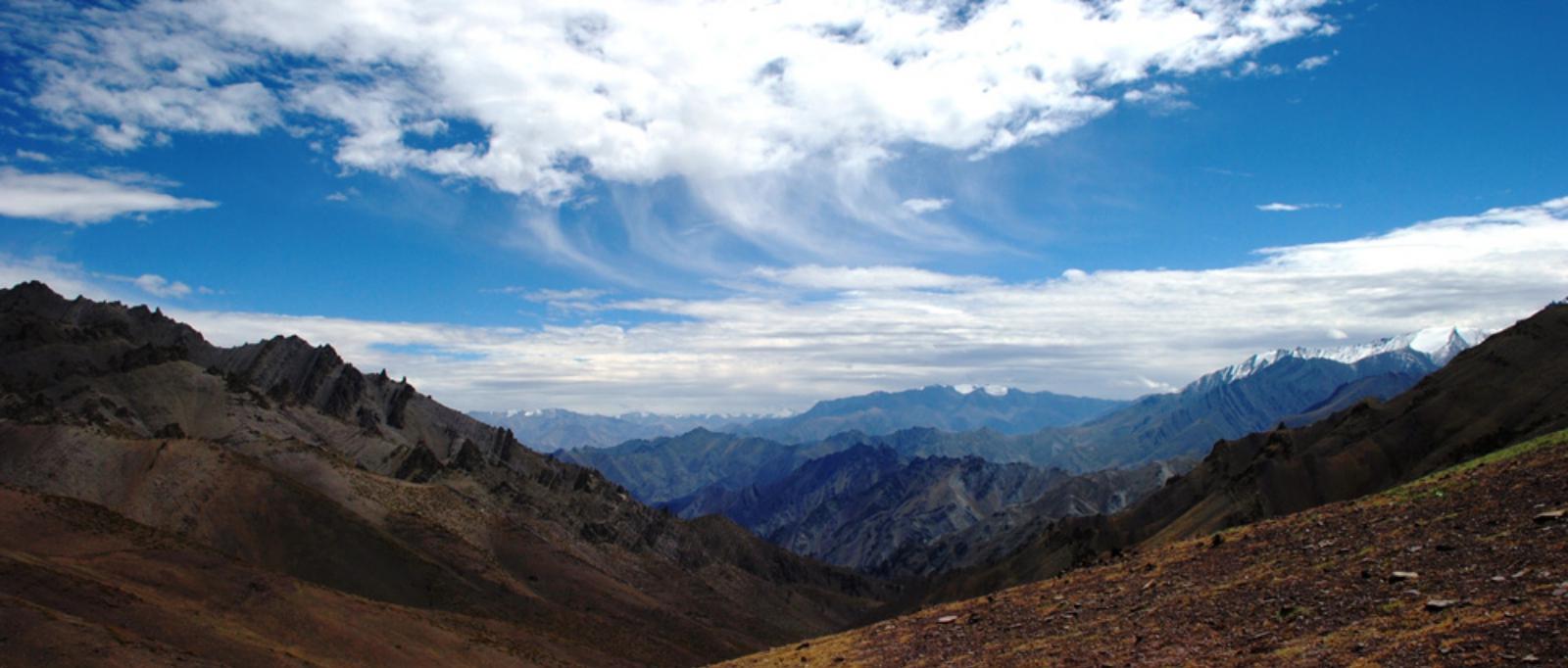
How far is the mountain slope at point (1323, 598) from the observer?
18906 millimetres

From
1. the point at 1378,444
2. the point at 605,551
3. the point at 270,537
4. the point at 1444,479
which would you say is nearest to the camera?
the point at 1444,479

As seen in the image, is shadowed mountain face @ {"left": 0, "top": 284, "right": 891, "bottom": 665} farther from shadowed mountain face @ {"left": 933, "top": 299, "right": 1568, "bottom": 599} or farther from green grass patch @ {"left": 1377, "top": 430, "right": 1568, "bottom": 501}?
shadowed mountain face @ {"left": 933, "top": 299, "right": 1568, "bottom": 599}

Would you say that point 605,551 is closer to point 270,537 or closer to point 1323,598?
point 270,537

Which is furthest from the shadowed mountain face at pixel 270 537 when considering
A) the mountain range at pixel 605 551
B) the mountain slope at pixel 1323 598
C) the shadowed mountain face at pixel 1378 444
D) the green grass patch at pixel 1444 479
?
the shadowed mountain face at pixel 1378 444

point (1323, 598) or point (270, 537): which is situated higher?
point (1323, 598)

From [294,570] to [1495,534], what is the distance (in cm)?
11629

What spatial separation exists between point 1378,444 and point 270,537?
478 ft

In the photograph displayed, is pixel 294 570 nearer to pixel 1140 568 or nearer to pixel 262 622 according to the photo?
pixel 262 622

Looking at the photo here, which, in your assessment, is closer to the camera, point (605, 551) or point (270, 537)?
point (270, 537)

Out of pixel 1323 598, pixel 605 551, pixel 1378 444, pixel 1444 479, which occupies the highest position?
pixel 1444 479

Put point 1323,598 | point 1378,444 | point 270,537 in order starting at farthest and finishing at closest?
point 1378,444 → point 270,537 → point 1323,598

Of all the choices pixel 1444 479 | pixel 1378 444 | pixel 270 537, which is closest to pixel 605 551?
pixel 270 537

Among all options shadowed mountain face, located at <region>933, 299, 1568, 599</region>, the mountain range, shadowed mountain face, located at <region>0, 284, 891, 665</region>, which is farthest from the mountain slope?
shadowed mountain face, located at <region>933, 299, 1568, 599</region>

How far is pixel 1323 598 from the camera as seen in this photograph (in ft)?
77.5
